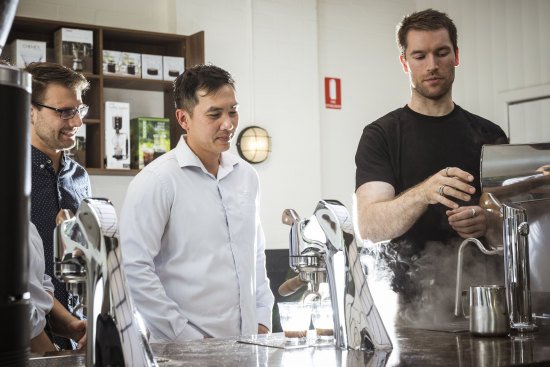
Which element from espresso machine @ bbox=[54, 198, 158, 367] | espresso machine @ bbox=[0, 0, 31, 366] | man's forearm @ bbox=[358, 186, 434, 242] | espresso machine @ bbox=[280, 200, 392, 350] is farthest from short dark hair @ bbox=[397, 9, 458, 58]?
espresso machine @ bbox=[0, 0, 31, 366]

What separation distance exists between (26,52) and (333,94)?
238cm

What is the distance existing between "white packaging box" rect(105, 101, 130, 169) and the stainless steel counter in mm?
2623

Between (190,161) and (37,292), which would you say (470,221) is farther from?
(37,292)

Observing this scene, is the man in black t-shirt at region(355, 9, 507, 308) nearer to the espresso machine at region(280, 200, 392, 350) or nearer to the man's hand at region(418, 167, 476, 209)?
the man's hand at region(418, 167, 476, 209)

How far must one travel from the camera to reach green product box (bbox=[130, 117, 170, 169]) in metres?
4.17

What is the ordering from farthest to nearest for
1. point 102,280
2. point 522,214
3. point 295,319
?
point 522,214 < point 295,319 < point 102,280

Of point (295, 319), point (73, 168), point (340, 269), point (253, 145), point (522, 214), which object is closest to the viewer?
point (340, 269)

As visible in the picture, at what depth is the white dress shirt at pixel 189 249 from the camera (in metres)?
2.12

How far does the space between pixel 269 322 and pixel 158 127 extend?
2.06 meters

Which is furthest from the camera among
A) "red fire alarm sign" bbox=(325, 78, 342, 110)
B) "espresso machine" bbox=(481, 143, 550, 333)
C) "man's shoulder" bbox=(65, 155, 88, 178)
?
"red fire alarm sign" bbox=(325, 78, 342, 110)

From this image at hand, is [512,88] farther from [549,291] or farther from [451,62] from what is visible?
[549,291]

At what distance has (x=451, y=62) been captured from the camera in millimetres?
2359

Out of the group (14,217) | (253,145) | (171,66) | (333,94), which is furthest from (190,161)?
(333,94)

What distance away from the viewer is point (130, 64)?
13.7 ft
